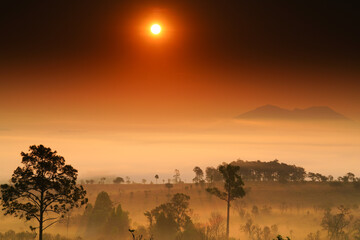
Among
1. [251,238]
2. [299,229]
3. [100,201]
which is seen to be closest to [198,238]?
[100,201]

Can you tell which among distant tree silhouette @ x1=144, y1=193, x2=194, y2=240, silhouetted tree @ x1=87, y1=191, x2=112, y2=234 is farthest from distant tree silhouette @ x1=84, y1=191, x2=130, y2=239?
distant tree silhouette @ x1=144, y1=193, x2=194, y2=240

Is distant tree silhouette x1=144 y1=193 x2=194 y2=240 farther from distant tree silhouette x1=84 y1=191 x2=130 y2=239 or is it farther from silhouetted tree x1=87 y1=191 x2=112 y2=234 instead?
silhouetted tree x1=87 y1=191 x2=112 y2=234

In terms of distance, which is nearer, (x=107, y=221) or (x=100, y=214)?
(x=107, y=221)

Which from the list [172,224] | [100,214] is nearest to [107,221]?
[100,214]

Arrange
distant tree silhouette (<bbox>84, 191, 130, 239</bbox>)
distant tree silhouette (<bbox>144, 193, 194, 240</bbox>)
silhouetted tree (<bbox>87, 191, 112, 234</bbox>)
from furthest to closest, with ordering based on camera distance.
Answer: silhouetted tree (<bbox>87, 191, 112, 234</bbox>) < distant tree silhouette (<bbox>84, 191, 130, 239</bbox>) < distant tree silhouette (<bbox>144, 193, 194, 240</bbox>)

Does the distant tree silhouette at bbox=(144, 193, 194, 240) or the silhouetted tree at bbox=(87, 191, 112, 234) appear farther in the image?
the silhouetted tree at bbox=(87, 191, 112, 234)

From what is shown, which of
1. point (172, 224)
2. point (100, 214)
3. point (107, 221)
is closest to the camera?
point (172, 224)

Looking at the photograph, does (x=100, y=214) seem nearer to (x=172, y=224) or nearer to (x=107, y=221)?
(x=107, y=221)

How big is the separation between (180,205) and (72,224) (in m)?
60.9

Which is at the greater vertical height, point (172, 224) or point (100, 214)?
point (100, 214)

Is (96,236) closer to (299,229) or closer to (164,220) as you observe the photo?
(164,220)

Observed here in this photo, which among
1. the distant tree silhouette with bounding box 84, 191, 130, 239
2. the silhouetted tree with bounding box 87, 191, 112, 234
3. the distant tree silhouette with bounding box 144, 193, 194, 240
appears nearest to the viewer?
the distant tree silhouette with bounding box 144, 193, 194, 240

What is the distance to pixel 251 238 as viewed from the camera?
150 meters

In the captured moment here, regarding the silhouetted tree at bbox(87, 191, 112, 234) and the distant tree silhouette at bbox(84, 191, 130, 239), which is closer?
the distant tree silhouette at bbox(84, 191, 130, 239)
